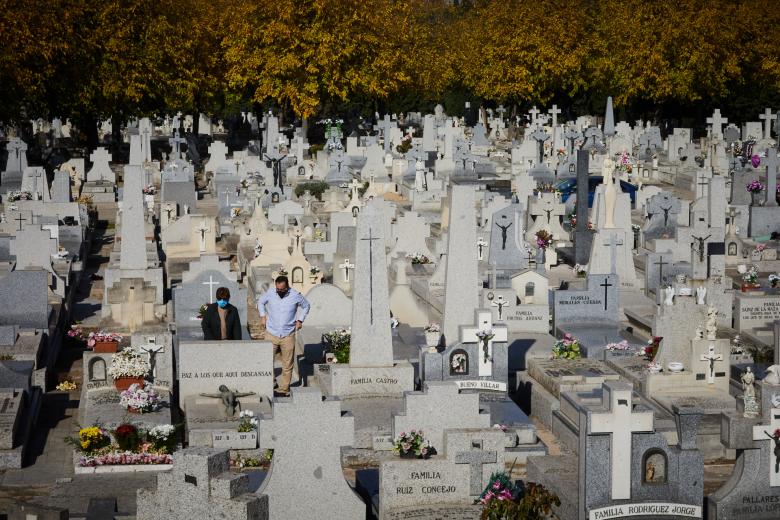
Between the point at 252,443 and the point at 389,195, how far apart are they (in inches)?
832

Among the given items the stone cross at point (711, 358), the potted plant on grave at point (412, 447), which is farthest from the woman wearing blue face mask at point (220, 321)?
the stone cross at point (711, 358)

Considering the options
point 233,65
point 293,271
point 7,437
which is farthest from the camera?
point 233,65

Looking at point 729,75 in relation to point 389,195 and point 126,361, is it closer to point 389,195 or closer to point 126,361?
point 389,195

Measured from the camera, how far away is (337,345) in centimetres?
1812

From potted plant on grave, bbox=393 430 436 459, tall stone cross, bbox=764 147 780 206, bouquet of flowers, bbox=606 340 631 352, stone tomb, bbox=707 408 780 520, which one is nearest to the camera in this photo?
stone tomb, bbox=707 408 780 520

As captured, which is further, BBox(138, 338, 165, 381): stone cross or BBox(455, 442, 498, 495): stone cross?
BBox(138, 338, 165, 381): stone cross

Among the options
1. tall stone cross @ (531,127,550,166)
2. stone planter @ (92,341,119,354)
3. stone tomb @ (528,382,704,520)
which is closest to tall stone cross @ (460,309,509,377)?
stone planter @ (92,341,119,354)

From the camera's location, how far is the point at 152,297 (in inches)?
810

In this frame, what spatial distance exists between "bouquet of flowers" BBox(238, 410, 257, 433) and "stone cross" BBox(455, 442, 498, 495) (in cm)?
281

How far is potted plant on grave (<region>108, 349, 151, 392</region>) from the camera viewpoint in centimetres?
1652

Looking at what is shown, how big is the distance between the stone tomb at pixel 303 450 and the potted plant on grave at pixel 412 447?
1.98 feet

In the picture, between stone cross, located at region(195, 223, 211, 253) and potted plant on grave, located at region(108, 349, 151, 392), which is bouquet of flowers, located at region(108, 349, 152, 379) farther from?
stone cross, located at region(195, 223, 211, 253)

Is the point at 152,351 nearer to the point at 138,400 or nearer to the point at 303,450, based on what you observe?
the point at 138,400

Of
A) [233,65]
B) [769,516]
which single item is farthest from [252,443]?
[233,65]
